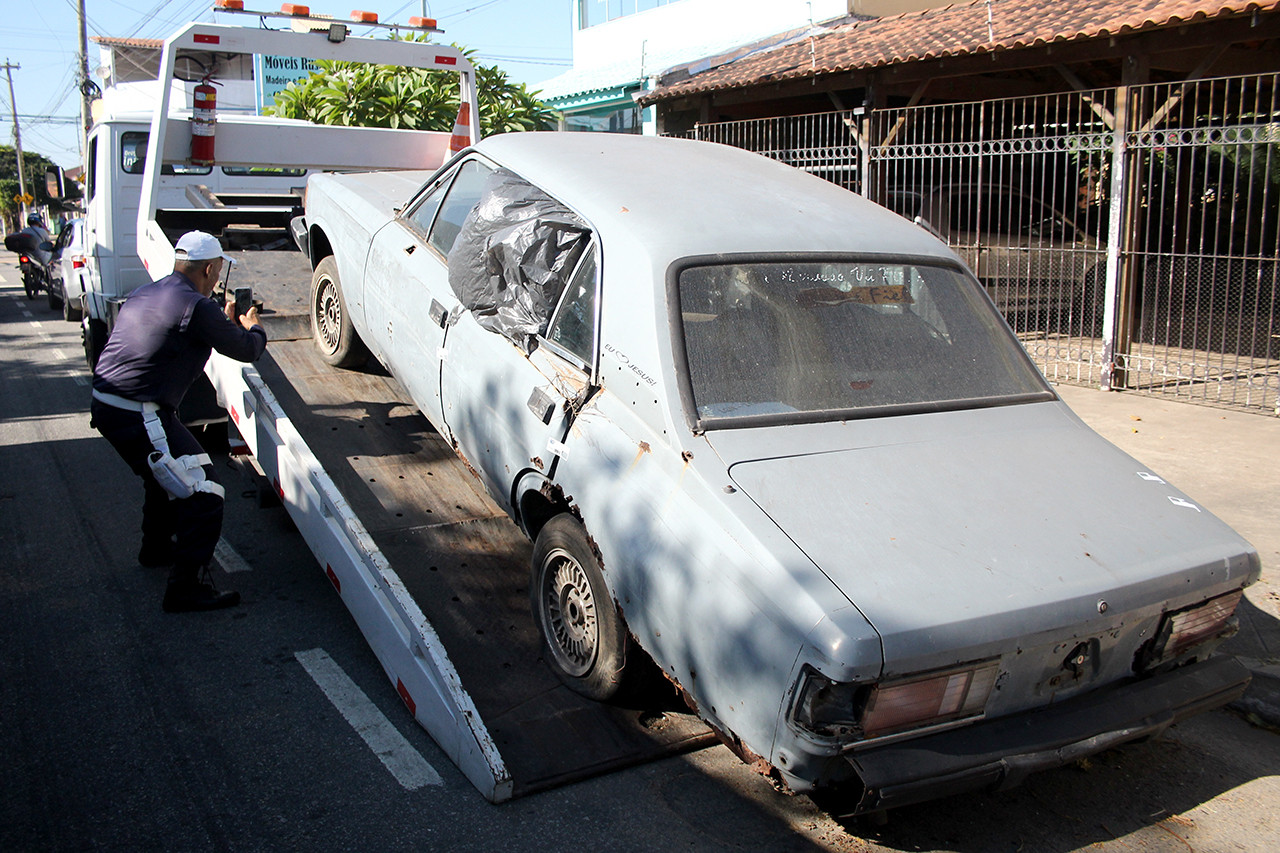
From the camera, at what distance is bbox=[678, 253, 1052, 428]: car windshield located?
3467mm

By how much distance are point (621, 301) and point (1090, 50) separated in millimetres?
8329

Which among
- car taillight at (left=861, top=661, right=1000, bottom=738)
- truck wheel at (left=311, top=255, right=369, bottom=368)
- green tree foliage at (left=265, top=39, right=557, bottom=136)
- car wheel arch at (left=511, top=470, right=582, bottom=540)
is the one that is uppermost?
green tree foliage at (left=265, top=39, right=557, bottom=136)

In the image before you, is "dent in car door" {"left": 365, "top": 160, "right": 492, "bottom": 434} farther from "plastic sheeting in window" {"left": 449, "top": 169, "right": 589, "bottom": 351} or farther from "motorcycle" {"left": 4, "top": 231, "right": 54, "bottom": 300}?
"motorcycle" {"left": 4, "top": 231, "right": 54, "bottom": 300}

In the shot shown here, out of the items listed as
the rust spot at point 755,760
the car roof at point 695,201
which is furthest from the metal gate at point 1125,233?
the rust spot at point 755,760

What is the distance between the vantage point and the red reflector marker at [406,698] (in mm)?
3615

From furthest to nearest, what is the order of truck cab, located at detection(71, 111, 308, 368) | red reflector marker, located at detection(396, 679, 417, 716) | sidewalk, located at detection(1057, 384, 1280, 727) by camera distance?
truck cab, located at detection(71, 111, 308, 368) < sidewalk, located at detection(1057, 384, 1280, 727) < red reflector marker, located at detection(396, 679, 417, 716)

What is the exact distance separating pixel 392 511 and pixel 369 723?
1.06 meters

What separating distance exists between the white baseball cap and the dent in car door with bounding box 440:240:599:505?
4.35 feet

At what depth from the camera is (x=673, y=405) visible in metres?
3.30

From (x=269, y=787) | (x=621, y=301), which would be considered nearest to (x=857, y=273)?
(x=621, y=301)

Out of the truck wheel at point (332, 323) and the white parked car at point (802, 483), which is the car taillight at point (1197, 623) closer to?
the white parked car at point (802, 483)

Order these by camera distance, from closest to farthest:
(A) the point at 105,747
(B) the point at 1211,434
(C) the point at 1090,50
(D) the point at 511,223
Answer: (A) the point at 105,747 < (D) the point at 511,223 < (B) the point at 1211,434 < (C) the point at 1090,50

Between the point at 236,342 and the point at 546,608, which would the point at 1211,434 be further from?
the point at 236,342

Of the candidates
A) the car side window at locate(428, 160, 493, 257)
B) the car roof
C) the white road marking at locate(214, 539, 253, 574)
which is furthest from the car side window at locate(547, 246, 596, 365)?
the white road marking at locate(214, 539, 253, 574)
